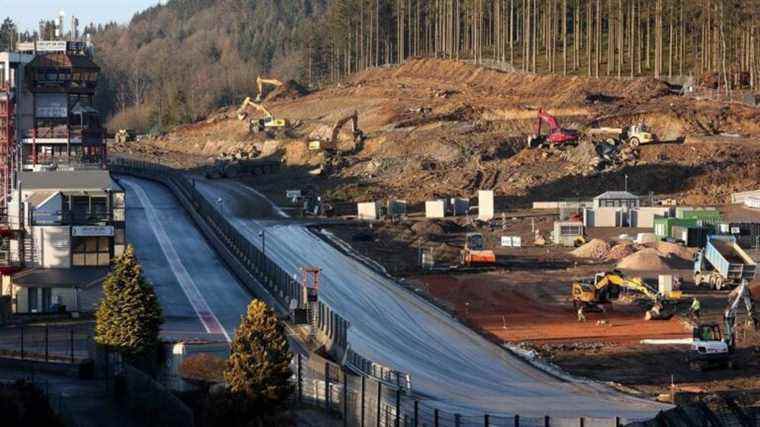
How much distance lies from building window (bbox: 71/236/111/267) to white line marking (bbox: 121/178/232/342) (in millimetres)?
4032

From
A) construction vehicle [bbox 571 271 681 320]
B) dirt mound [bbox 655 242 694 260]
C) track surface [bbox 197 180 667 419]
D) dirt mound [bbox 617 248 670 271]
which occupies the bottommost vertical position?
track surface [bbox 197 180 667 419]

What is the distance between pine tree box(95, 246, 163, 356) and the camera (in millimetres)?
48344

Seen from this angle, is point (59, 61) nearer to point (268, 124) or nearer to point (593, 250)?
point (593, 250)

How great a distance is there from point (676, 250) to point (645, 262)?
15.4ft

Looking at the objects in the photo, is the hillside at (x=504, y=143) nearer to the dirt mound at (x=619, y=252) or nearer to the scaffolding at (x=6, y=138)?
the dirt mound at (x=619, y=252)

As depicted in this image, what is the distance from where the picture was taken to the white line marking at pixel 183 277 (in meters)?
62.9

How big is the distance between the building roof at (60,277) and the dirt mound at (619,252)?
31.4 metres

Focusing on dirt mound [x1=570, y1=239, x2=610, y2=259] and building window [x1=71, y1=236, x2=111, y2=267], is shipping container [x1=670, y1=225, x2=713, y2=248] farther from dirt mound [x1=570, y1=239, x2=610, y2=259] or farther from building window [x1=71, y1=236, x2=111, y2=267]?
building window [x1=71, y1=236, x2=111, y2=267]

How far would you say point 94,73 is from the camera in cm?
12950

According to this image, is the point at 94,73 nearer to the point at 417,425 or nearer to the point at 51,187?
the point at 51,187

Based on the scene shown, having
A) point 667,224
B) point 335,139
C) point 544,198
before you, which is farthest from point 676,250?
point 335,139

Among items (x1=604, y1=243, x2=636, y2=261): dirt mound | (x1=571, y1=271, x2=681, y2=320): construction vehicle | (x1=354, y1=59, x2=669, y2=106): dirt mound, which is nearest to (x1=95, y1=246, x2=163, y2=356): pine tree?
(x1=571, y1=271, x2=681, y2=320): construction vehicle

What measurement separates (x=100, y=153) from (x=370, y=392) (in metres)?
94.3

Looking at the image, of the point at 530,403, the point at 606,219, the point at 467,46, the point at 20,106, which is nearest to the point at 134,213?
the point at 20,106
